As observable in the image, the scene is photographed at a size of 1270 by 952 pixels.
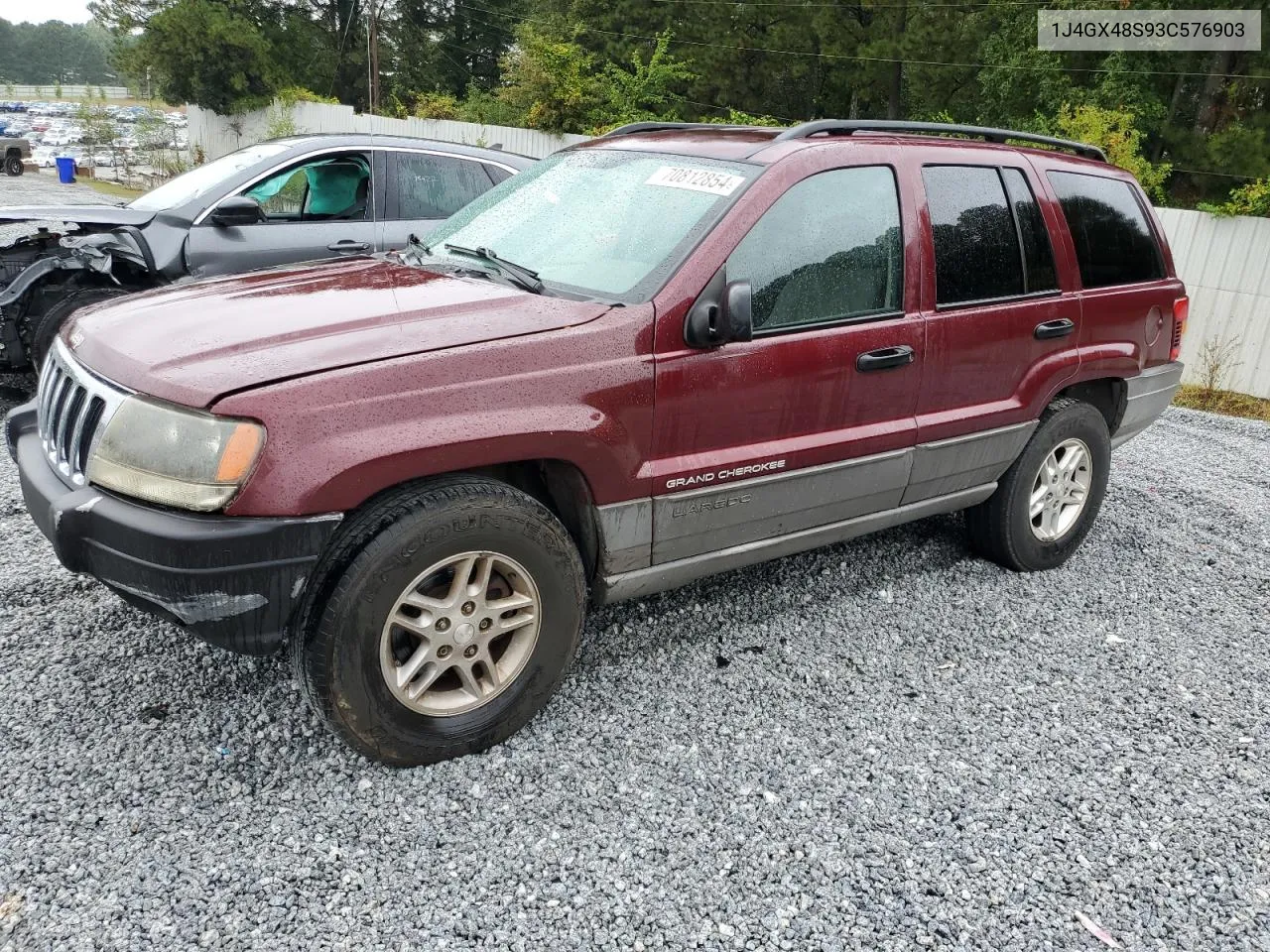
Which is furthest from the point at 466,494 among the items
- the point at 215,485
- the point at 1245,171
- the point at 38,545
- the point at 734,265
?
the point at 1245,171

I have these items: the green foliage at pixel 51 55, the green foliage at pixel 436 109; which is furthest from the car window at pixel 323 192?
the green foliage at pixel 51 55

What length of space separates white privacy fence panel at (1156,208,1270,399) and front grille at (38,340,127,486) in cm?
1054

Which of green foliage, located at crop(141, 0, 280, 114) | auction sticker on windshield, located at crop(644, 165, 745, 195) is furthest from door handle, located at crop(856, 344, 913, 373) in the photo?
green foliage, located at crop(141, 0, 280, 114)

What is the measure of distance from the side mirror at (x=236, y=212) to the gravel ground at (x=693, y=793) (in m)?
2.59

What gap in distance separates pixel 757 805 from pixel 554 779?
0.60 metres

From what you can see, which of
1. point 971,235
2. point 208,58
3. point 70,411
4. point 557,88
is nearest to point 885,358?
point 971,235

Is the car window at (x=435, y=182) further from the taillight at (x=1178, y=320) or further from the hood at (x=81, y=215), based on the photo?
the taillight at (x=1178, y=320)

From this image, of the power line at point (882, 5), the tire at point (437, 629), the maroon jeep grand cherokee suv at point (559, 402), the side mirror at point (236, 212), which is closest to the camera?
the maroon jeep grand cherokee suv at point (559, 402)

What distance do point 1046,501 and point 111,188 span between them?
3025cm

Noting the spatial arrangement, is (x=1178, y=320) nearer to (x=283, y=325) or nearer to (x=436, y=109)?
(x=283, y=325)

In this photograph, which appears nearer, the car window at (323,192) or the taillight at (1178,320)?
the taillight at (1178,320)

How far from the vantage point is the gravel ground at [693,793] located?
2367 millimetres

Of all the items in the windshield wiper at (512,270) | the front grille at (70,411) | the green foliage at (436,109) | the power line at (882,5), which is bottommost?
the front grille at (70,411)

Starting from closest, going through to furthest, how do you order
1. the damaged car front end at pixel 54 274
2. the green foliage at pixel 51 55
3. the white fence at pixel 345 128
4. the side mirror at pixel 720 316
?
the side mirror at pixel 720 316 → the damaged car front end at pixel 54 274 → the white fence at pixel 345 128 → the green foliage at pixel 51 55
